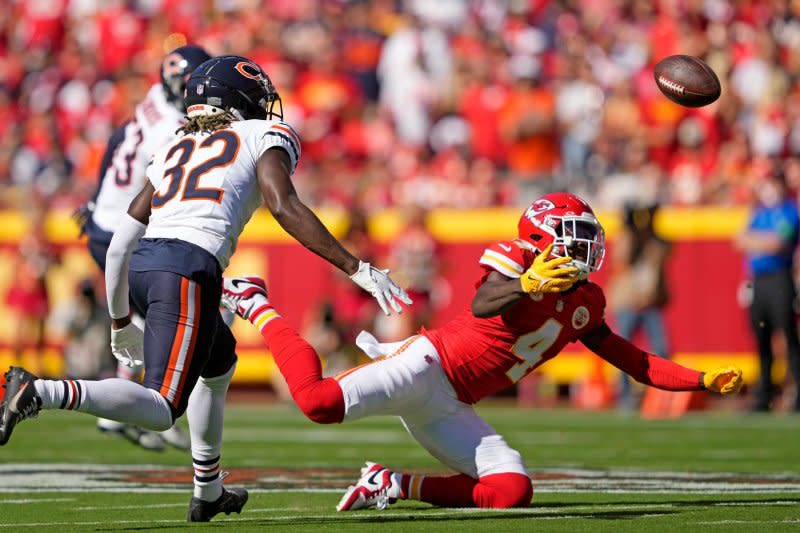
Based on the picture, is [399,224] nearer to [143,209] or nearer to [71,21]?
[71,21]

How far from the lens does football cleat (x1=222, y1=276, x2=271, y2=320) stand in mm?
5496

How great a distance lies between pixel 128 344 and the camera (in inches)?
228

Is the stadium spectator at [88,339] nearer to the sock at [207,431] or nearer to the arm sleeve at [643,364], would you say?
the sock at [207,431]

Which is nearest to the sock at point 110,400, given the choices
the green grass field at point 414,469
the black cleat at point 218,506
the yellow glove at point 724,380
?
the green grass field at point 414,469

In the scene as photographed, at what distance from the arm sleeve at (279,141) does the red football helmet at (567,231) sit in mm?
973

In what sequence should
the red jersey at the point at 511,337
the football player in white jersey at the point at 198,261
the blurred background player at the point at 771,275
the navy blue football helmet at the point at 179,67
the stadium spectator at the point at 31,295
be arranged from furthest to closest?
1. the stadium spectator at the point at 31,295
2. the blurred background player at the point at 771,275
3. the navy blue football helmet at the point at 179,67
4. the red jersey at the point at 511,337
5. the football player in white jersey at the point at 198,261

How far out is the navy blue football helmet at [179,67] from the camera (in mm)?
7906

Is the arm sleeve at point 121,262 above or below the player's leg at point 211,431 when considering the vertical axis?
above

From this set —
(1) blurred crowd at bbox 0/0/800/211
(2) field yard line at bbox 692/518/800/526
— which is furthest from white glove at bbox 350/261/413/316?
(1) blurred crowd at bbox 0/0/800/211

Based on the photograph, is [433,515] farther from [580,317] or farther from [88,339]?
[88,339]

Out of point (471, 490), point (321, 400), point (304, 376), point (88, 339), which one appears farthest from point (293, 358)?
point (88, 339)

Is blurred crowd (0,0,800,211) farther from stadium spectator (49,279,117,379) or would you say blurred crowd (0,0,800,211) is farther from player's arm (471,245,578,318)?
player's arm (471,245,578,318)

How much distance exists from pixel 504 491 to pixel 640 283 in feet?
23.1

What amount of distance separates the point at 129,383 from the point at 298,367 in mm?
718
